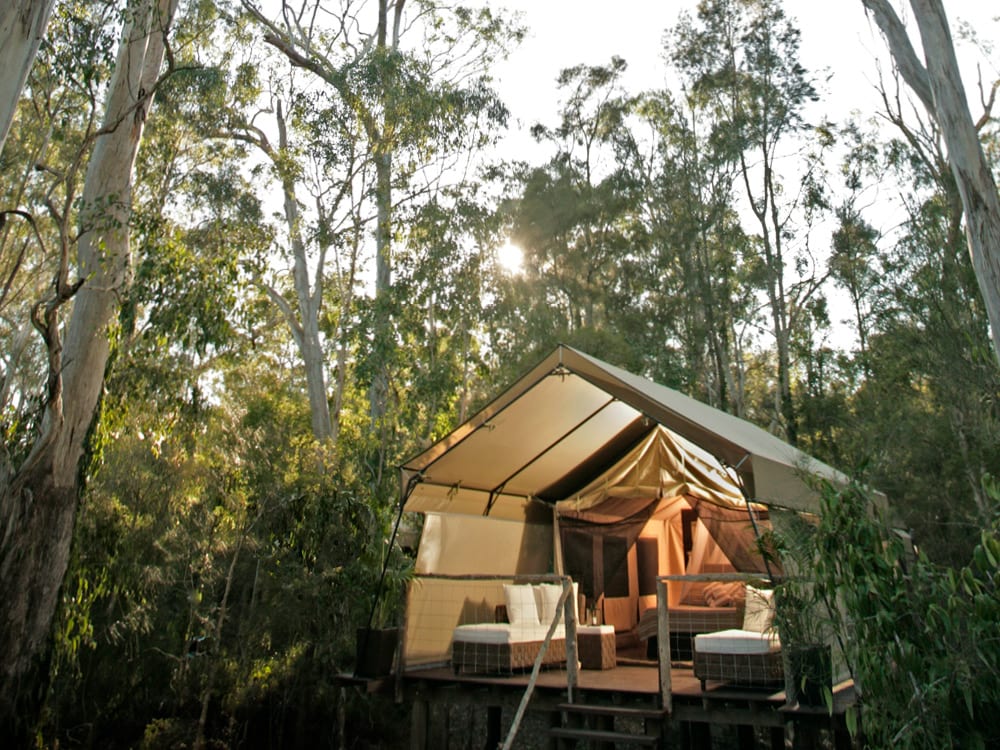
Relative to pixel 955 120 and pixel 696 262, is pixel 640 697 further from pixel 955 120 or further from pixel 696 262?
pixel 696 262

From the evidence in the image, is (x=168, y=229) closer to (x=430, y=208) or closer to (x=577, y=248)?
(x=430, y=208)

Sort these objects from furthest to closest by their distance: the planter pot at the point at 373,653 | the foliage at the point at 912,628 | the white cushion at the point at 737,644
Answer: the planter pot at the point at 373,653, the white cushion at the point at 737,644, the foliage at the point at 912,628

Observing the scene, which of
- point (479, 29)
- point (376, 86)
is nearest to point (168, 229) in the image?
point (376, 86)

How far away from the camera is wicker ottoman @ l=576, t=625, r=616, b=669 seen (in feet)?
18.8

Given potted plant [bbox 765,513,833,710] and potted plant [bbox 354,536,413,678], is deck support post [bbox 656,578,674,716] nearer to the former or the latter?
potted plant [bbox 765,513,833,710]

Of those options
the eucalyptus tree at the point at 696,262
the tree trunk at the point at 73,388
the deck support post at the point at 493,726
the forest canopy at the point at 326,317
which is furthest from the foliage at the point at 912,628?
the eucalyptus tree at the point at 696,262

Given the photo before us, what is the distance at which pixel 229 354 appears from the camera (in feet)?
33.6

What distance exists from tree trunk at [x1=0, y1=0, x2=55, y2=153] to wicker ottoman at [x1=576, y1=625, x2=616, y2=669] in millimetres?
4741

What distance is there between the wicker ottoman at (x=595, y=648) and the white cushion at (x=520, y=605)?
17.3 inches

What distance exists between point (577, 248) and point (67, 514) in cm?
1323

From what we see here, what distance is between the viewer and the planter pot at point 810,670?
3688mm

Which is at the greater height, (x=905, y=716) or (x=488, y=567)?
(x=488, y=567)

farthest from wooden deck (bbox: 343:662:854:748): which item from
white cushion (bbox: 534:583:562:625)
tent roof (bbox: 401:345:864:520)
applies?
tent roof (bbox: 401:345:864:520)

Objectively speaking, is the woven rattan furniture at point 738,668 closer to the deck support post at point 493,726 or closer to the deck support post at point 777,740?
the deck support post at point 777,740
